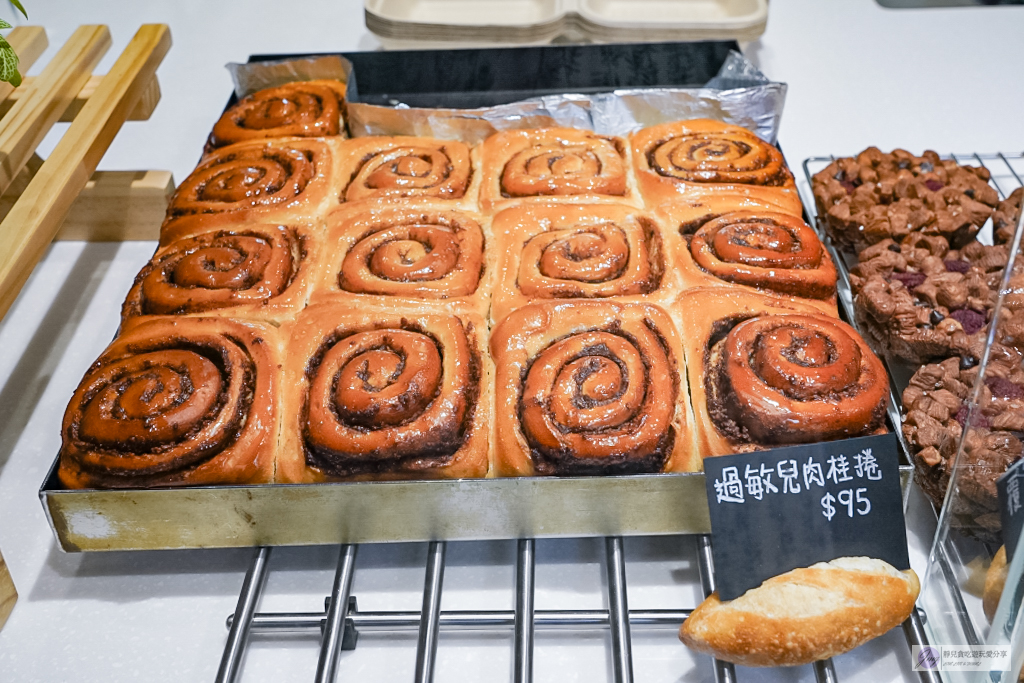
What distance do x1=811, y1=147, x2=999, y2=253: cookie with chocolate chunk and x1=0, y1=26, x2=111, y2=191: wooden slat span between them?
195 centimetres

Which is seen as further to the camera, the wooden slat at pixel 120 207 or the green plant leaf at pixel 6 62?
the wooden slat at pixel 120 207

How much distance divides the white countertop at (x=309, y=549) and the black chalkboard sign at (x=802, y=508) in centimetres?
24

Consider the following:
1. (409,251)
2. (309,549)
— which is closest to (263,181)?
(409,251)

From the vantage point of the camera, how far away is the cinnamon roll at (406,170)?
2.14m

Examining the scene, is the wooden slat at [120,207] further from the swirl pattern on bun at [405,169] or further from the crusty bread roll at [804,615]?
the crusty bread roll at [804,615]

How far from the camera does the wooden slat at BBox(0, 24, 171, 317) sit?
1693 millimetres

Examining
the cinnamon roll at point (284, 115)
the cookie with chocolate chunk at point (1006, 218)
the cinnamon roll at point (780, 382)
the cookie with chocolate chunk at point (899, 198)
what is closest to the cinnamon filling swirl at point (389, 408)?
the cinnamon roll at point (780, 382)

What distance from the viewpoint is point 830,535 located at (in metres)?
1.49

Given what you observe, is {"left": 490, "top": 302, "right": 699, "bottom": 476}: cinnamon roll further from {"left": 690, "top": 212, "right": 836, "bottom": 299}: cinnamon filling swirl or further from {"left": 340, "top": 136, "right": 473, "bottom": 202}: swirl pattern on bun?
{"left": 340, "top": 136, "right": 473, "bottom": 202}: swirl pattern on bun

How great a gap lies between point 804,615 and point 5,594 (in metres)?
1.48

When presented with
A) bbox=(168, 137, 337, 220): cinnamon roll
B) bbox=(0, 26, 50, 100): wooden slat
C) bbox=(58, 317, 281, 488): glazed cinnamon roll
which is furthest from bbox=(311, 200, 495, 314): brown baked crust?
bbox=(0, 26, 50, 100): wooden slat

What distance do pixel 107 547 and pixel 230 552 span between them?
24cm

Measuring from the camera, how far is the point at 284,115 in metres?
2.45

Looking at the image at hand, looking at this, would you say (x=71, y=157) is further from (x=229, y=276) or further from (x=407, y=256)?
(x=407, y=256)
